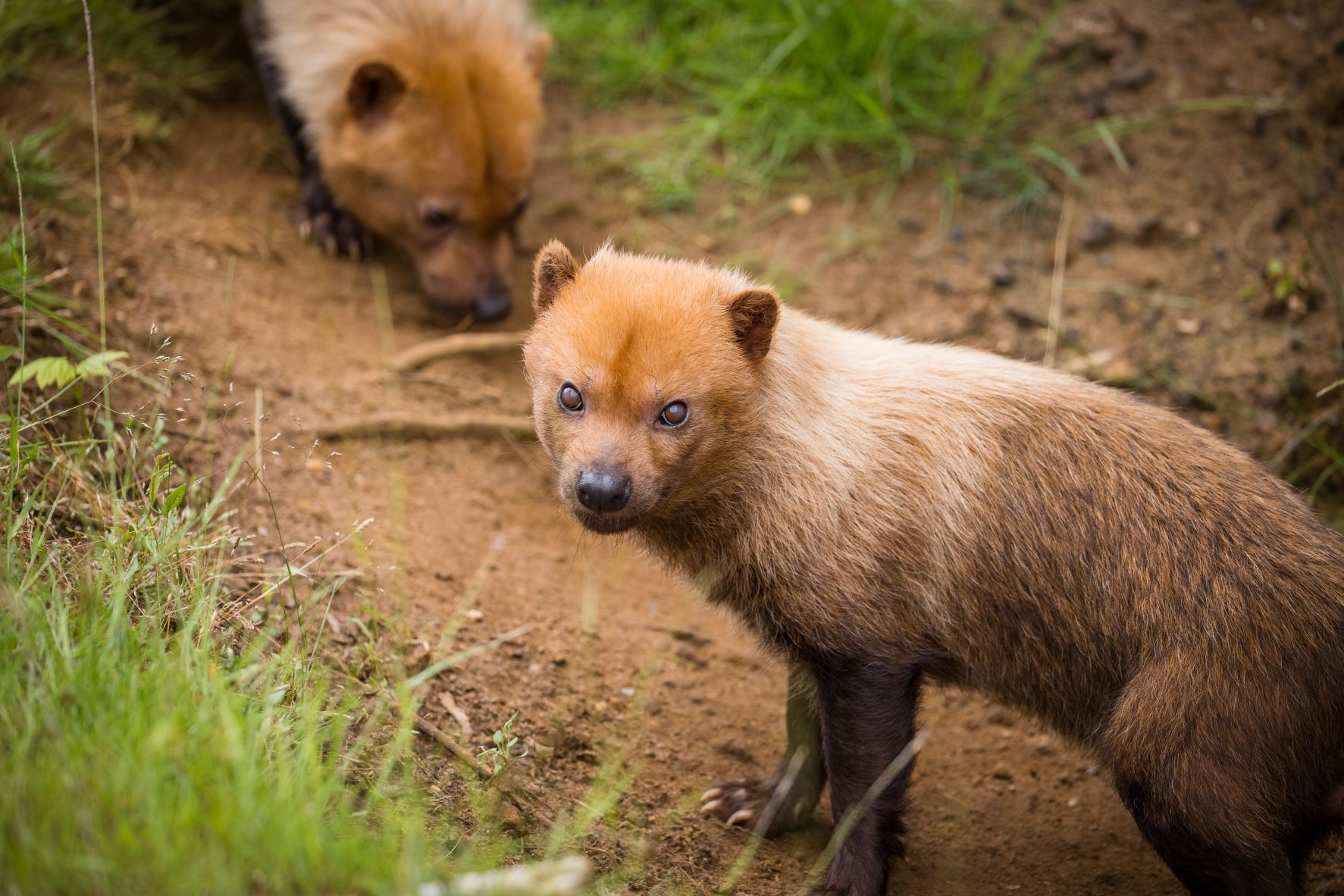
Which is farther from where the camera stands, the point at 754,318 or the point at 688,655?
the point at 688,655

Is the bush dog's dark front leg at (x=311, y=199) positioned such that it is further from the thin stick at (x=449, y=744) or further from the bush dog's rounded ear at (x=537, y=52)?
the thin stick at (x=449, y=744)

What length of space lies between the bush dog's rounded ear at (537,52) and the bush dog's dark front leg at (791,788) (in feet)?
12.9

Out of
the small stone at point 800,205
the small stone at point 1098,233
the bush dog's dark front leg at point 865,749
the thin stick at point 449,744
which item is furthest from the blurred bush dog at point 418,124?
the bush dog's dark front leg at point 865,749

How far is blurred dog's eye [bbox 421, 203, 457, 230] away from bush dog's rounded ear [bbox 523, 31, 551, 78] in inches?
40.3

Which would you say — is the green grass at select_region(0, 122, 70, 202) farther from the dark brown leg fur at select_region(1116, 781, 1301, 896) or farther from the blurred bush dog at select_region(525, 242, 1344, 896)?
the dark brown leg fur at select_region(1116, 781, 1301, 896)

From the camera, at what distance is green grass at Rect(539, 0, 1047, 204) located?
261 inches

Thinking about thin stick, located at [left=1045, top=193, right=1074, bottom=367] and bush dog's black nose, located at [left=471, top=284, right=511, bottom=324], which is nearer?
thin stick, located at [left=1045, top=193, right=1074, bottom=367]

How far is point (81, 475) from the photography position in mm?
3750

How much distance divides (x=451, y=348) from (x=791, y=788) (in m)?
3.06

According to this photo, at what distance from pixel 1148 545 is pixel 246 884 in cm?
283

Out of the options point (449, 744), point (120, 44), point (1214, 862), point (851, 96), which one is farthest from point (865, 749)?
point (120, 44)

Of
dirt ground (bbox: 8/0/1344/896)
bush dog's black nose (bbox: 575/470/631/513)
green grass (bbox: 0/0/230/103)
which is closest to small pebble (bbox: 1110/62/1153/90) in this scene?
dirt ground (bbox: 8/0/1344/896)

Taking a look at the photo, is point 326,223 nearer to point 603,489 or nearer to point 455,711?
point 455,711

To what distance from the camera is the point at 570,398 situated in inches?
141
